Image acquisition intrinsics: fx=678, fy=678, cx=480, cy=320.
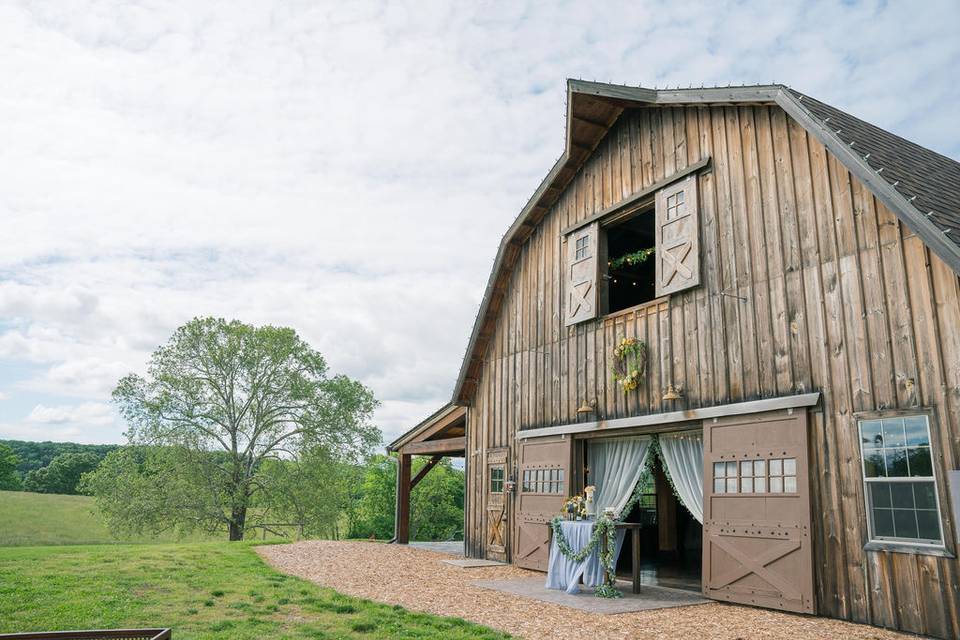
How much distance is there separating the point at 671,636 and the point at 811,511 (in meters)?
1.99

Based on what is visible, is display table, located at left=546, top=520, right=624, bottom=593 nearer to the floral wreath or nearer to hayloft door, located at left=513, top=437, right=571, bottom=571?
hayloft door, located at left=513, top=437, right=571, bottom=571

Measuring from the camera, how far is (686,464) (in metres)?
8.63

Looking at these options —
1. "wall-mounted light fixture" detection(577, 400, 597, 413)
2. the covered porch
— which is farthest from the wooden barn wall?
the covered porch

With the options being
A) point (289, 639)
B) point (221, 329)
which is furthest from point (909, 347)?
point (221, 329)

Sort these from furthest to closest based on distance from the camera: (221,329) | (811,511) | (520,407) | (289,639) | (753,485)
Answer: (221,329) → (520,407) → (753,485) → (811,511) → (289,639)

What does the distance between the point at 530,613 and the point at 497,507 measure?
16.4ft

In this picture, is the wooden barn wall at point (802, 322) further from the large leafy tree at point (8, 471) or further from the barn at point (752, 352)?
the large leafy tree at point (8, 471)

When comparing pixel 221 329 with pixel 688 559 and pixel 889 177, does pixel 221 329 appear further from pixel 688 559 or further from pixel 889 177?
pixel 889 177

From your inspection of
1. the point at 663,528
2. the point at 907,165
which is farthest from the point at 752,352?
the point at 663,528

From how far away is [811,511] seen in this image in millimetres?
6707

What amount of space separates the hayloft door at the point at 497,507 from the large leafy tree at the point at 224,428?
44.7ft

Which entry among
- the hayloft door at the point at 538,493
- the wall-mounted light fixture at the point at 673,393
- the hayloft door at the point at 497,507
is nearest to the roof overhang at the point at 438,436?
the hayloft door at the point at 497,507

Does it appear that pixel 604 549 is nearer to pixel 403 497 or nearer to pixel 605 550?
pixel 605 550

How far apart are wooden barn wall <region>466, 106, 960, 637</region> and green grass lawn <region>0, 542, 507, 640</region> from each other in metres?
3.58
